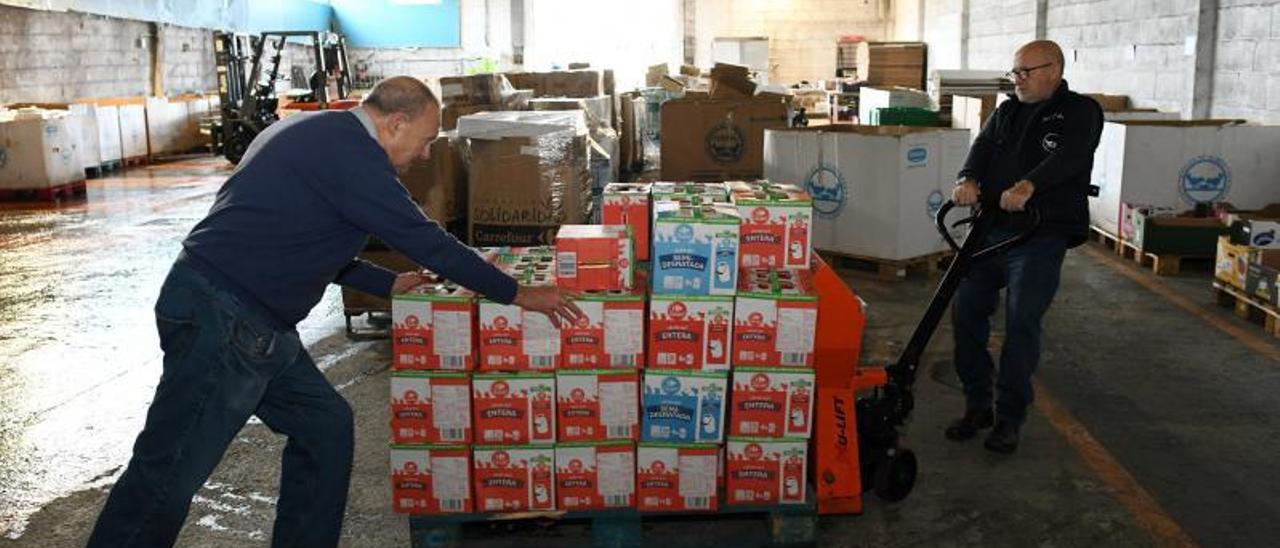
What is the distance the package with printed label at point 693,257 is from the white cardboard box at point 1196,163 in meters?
6.38

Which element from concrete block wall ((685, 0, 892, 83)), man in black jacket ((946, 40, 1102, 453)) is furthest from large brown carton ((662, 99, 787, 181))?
concrete block wall ((685, 0, 892, 83))

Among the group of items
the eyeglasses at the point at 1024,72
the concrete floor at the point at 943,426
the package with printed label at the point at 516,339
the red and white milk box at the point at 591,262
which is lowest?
the concrete floor at the point at 943,426

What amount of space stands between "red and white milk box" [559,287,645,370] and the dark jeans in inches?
62.6

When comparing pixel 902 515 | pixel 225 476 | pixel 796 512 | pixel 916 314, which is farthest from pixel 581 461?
pixel 916 314

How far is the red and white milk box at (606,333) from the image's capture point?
348 cm

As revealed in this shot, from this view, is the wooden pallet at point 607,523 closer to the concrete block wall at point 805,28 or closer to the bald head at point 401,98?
the bald head at point 401,98

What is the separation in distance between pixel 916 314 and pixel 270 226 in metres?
5.22

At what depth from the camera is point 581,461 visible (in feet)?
11.8

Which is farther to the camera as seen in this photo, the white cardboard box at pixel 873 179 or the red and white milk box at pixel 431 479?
the white cardboard box at pixel 873 179

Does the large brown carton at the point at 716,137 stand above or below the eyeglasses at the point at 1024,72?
below

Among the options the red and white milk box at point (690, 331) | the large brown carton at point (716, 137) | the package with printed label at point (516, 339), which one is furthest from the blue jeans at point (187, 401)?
the large brown carton at point (716, 137)

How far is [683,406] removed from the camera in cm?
A: 358

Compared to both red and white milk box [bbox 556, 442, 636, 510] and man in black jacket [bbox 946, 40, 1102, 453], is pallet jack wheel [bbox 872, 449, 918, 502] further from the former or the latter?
red and white milk box [bbox 556, 442, 636, 510]

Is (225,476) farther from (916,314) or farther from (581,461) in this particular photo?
(916,314)
